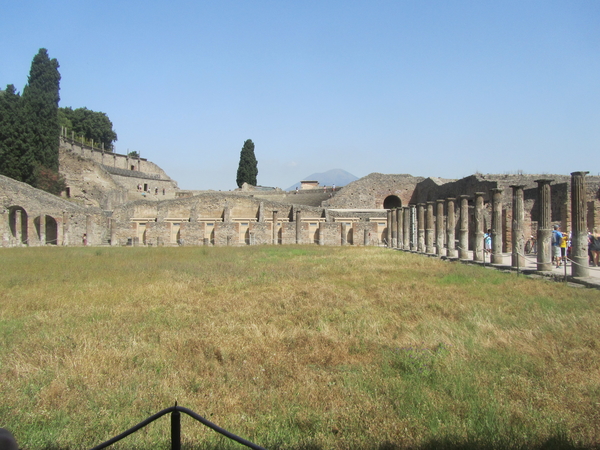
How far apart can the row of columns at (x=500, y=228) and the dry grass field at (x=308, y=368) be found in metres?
3.37

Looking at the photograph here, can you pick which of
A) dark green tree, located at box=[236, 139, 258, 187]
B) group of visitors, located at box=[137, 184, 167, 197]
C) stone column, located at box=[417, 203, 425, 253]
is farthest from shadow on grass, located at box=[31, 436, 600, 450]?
dark green tree, located at box=[236, 139, 258, 187]

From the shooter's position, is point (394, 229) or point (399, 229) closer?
point (399, 229)

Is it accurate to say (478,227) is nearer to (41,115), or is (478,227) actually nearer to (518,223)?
(518,223)

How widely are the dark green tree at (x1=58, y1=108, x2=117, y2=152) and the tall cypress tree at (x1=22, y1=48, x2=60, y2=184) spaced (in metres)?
17.2

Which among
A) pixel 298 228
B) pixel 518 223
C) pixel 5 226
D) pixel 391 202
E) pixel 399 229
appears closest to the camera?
pixel 518 223

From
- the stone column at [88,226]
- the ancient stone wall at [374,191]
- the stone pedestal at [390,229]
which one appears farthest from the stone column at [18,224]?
the stone pedestal at [390,229]

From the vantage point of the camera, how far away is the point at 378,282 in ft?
36.8

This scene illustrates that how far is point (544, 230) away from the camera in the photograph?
1356 centimetres

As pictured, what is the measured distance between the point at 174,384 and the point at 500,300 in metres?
6.37

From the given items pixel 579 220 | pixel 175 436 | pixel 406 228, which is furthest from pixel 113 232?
pixel 175 436

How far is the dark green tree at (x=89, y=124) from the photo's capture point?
64188 mm

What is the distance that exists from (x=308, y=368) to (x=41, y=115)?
45204 millimetres

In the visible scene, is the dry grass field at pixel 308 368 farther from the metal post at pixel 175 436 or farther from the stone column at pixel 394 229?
the stone column at pixel 394 229

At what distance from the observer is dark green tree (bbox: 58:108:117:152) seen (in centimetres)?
6419
